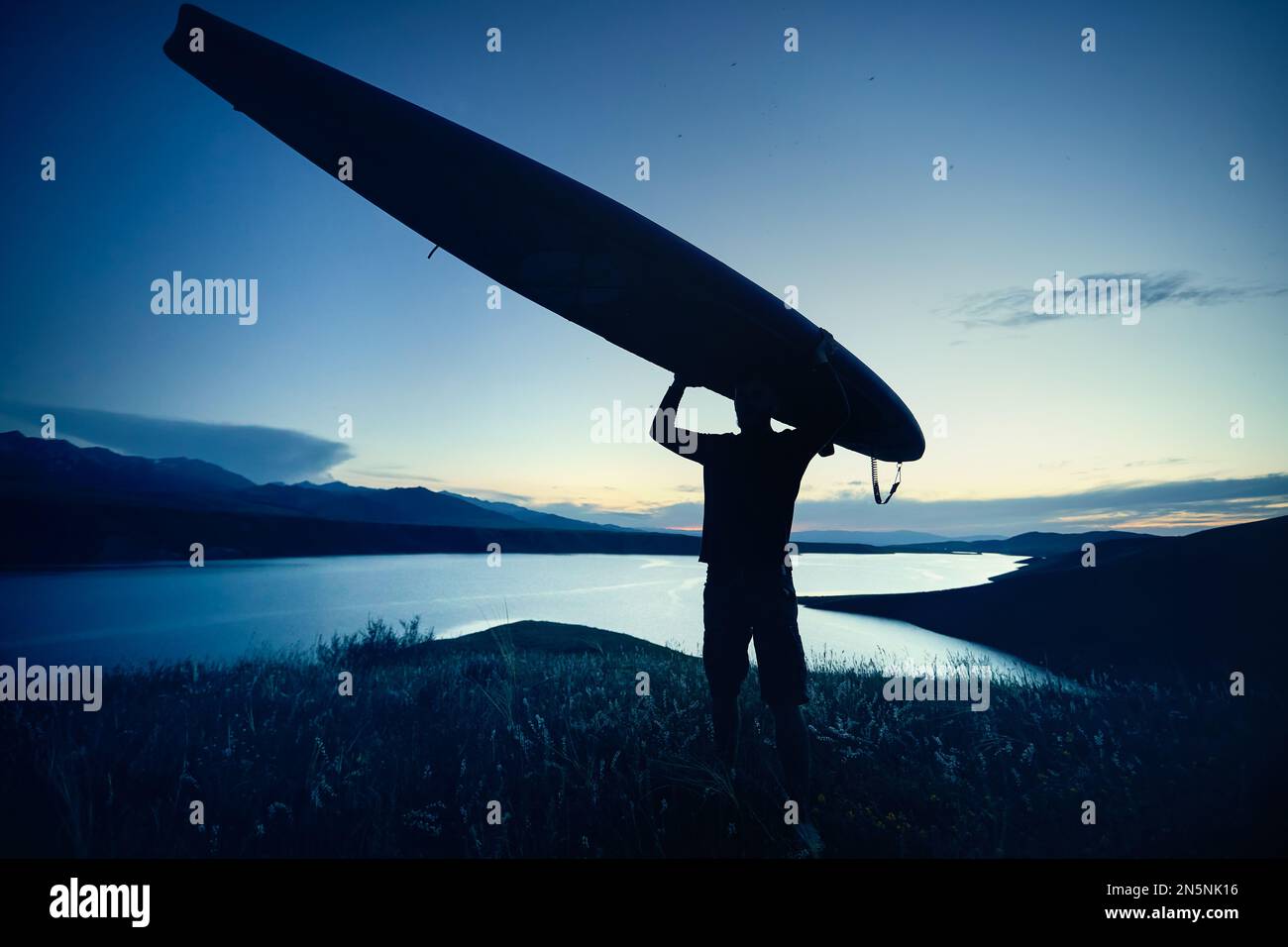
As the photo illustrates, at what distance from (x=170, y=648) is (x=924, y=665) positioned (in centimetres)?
1040

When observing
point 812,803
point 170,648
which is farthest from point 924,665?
point 170,648

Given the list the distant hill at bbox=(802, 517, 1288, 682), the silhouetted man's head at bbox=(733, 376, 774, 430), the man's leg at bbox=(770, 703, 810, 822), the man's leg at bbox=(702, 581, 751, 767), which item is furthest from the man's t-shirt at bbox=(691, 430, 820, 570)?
the distant hill at bbox=(802, 517, 1288, 682)

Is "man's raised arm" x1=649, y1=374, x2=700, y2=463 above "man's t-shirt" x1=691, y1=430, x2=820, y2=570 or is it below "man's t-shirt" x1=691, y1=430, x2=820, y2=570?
above

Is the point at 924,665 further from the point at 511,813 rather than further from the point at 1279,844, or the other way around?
the point at 511,813

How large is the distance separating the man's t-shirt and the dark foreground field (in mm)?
1587

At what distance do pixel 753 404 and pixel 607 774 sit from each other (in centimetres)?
294

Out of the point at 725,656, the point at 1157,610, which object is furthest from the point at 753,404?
the point at 1157,610

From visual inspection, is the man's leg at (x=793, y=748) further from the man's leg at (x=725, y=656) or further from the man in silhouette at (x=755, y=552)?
the man's leg at (x=725, y=656)

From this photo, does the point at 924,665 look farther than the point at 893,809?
Yes

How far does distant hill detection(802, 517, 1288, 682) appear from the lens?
6887 millimetres

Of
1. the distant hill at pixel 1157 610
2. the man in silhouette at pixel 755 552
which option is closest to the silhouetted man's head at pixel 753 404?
the man in silhouette at pixel 755 552

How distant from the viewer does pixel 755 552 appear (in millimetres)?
3127

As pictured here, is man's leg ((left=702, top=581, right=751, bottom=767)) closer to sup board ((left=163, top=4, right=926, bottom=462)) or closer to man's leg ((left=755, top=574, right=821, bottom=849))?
man's leg ((left=755, top=574, right=821, bottom=849))
